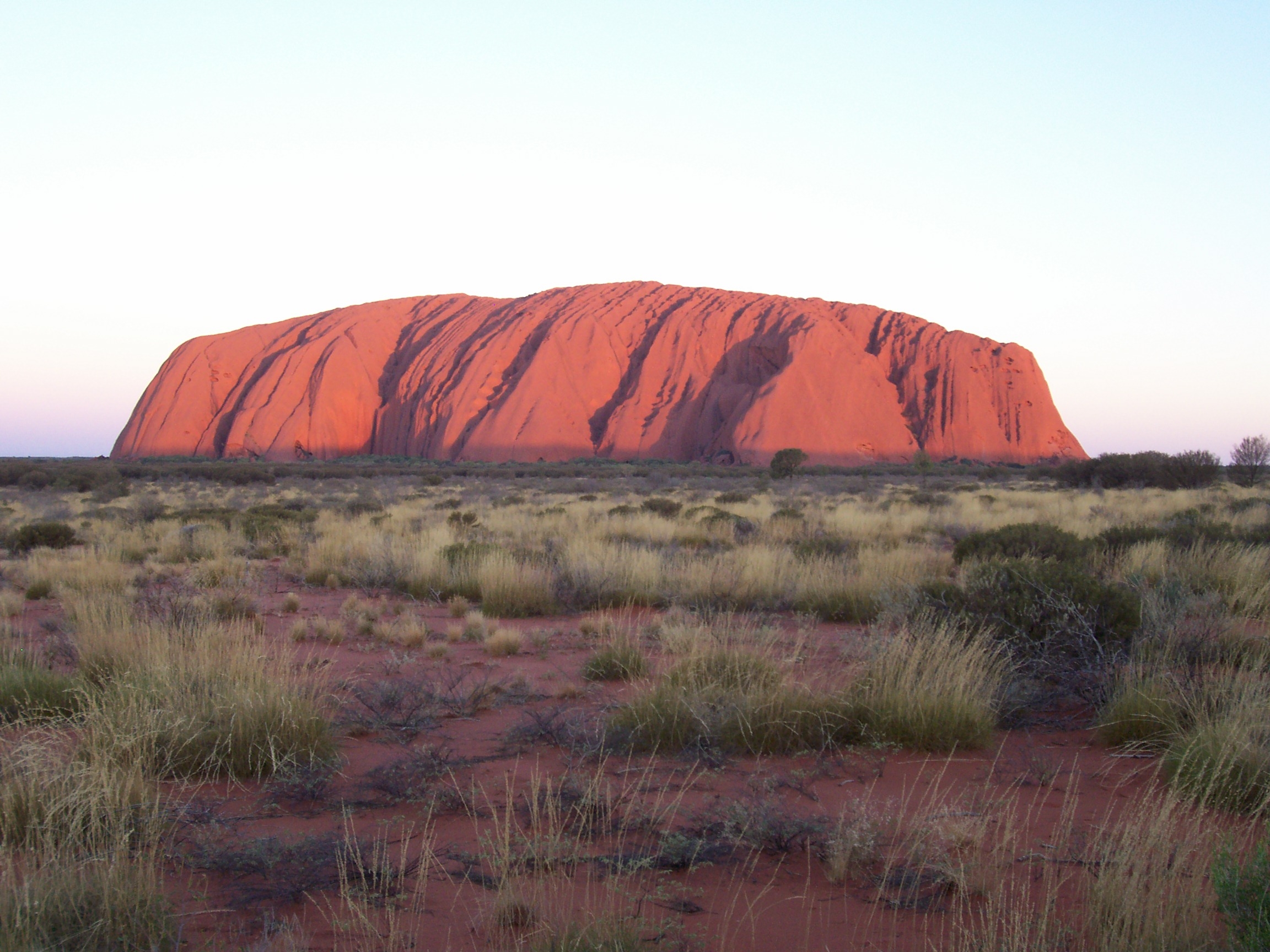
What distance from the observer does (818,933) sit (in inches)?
97.7

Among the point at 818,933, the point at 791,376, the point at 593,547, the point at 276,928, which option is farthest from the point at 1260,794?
the point at 791,376

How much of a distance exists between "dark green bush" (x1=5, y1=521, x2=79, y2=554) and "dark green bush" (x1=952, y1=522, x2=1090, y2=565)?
13.8 m

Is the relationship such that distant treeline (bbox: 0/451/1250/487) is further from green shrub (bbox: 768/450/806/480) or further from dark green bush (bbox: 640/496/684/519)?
dark green bush (bbox: 640/496/684/519)

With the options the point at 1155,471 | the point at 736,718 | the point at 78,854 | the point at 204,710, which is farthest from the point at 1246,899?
the point at 1155,471

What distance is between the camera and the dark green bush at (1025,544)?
8.66 m

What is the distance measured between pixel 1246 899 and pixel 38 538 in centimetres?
1553

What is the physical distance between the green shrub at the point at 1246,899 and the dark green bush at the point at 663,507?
1443cm

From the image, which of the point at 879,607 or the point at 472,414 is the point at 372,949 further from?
the point at 472,414

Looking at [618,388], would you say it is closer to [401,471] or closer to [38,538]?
[401,471]

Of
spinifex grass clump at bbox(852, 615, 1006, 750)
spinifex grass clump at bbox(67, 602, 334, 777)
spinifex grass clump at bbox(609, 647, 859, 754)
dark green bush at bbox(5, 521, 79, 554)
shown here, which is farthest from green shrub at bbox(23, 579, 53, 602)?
spinifex grass clump at bbox(852, 615, 1006, 750)

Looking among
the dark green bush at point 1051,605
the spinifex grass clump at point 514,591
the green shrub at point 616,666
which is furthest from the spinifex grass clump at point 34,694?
the dark green bush at point 1051,605

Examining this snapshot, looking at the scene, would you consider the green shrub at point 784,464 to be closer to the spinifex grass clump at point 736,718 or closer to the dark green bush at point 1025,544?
the dark green bush at point 1025,544

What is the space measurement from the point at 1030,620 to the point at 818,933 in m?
3.84

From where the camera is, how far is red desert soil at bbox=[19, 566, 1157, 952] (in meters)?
2.49
